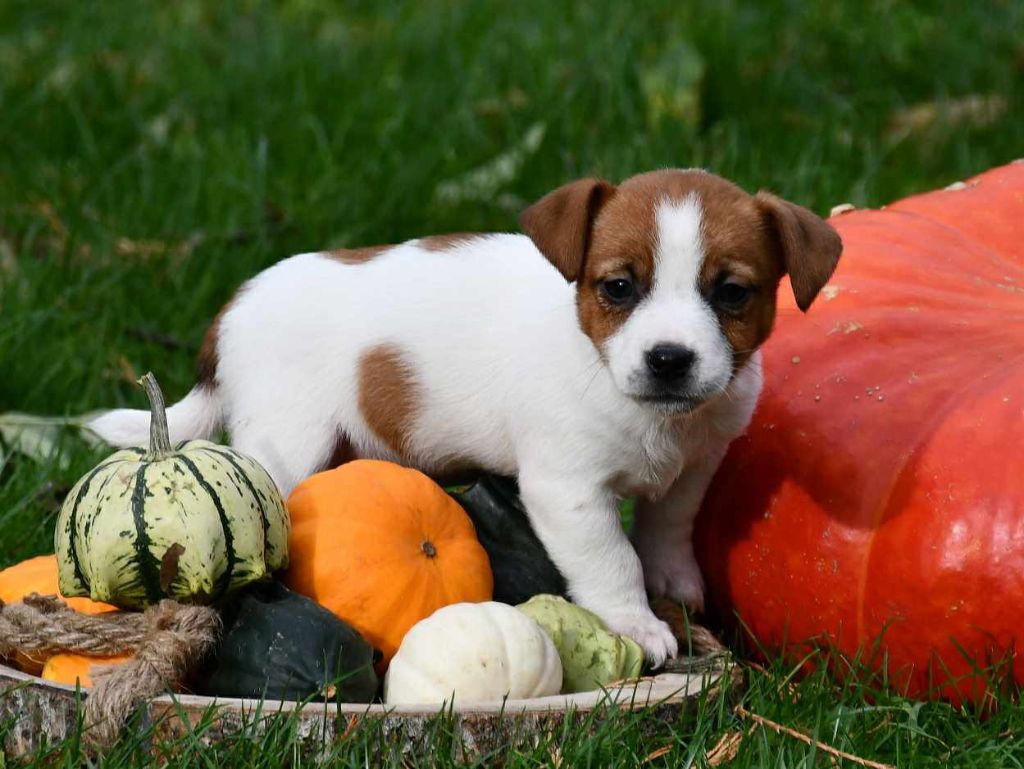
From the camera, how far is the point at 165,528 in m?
3.55

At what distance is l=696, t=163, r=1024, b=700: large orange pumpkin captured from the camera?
388cm

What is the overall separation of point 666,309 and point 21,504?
7.23ft

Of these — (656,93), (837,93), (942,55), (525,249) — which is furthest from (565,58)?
(525,249)

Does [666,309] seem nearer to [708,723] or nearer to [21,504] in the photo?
[708,723]

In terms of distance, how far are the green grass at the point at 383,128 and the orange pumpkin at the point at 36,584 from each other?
102 cm

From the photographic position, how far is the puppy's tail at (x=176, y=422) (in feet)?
15.0

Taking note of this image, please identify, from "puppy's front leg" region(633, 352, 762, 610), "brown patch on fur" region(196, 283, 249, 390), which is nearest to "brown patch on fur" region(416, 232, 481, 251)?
"brown patch on fur" region(196, 283, 249, 390)

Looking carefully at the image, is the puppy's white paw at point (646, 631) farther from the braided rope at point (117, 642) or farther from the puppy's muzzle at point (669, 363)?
the braided rope at point (117, 642)

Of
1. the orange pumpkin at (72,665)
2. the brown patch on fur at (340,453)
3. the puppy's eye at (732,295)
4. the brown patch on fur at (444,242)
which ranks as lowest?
the brown patch on fur at (340,453)

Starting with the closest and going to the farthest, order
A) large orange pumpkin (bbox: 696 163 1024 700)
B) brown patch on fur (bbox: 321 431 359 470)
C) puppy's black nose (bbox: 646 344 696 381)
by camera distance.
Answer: puppy's black nose (bbox: 646 344 696 381), large orange pumpkin (bbox: 696 163 1024 700), brown patch on fur (bbox: 321 431 359 470)

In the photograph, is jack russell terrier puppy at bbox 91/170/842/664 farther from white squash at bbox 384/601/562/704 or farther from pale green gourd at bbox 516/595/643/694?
white squash at bbox 384/601/562/704

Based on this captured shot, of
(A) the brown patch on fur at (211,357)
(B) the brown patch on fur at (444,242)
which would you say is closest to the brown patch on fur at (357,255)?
(B) the brown patch on fur at (444,242)

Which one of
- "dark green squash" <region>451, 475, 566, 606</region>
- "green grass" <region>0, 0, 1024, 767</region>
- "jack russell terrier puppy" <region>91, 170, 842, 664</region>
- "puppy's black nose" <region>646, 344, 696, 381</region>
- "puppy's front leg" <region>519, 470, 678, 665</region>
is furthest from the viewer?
"green grass" <region>0, 0, 1024, 767</region>

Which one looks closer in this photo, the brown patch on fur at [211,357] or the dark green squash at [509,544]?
the dark green squash at [509,544]
